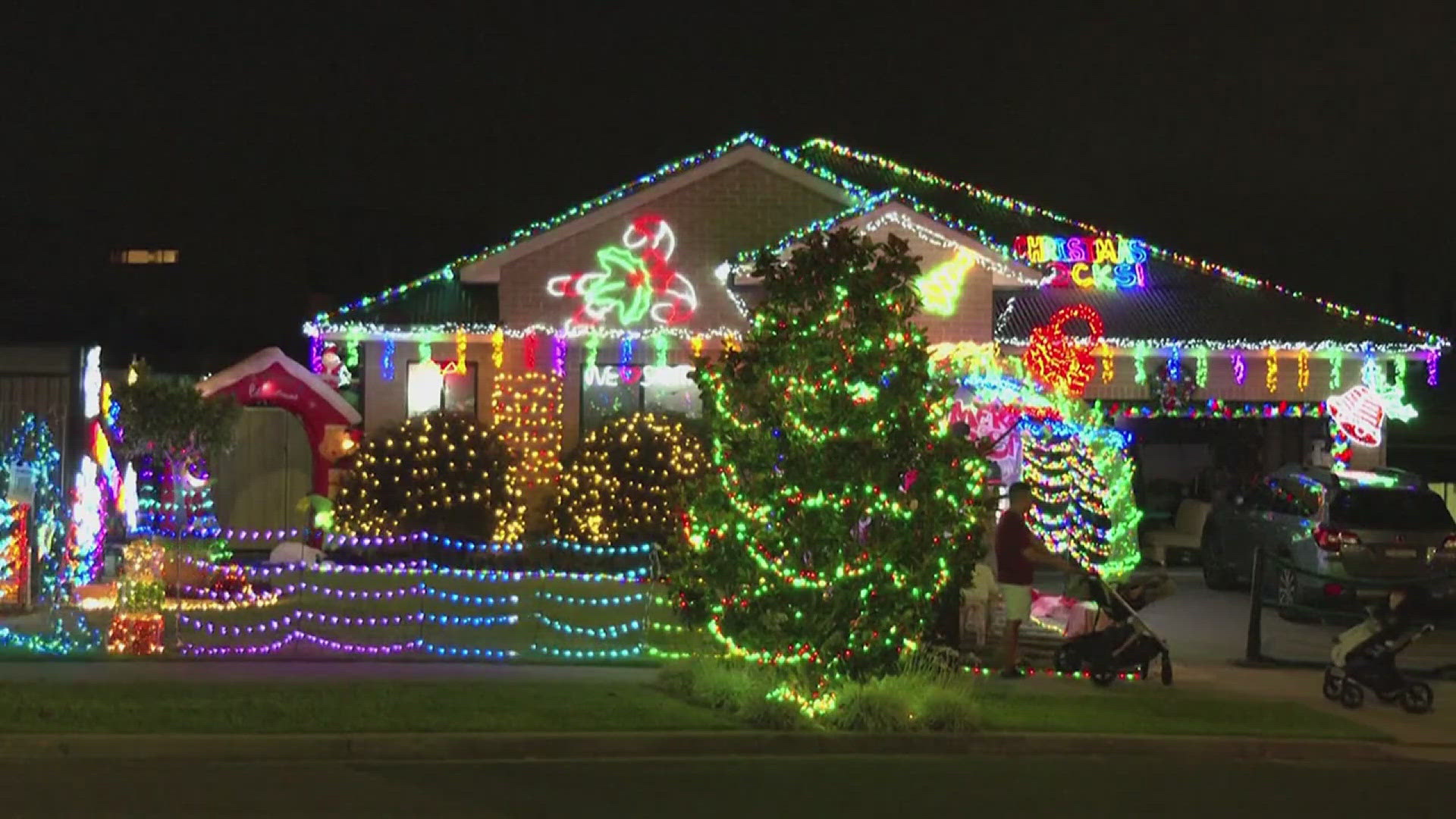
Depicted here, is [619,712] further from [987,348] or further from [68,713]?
[987,348]

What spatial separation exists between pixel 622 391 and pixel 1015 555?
1103cm

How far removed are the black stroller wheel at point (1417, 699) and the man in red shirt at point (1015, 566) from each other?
276 centimetres

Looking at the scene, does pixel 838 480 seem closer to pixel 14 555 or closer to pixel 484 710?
pixel 484 710

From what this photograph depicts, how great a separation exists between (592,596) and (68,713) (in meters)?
7.05

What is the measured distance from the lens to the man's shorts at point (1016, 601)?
47.0 feet

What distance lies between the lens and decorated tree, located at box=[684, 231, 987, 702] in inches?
468

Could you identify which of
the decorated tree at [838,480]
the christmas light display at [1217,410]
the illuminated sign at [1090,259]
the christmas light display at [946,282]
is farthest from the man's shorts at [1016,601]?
the illuminated sign at [1090,259]

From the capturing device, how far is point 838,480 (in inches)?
468

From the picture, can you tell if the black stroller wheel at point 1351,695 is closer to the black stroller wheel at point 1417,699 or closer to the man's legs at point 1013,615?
the black stroller wheel at point 1417,699

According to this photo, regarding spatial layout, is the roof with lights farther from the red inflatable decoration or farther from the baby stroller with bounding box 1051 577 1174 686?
the baby stroller with bounding box 1051 577 1174 686

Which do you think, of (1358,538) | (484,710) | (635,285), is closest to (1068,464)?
(1358,538)

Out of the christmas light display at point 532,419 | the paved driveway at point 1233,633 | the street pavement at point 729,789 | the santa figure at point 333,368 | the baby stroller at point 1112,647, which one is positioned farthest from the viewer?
the santa figure at point 333,368

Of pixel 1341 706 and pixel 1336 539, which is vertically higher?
pixel 1336 539

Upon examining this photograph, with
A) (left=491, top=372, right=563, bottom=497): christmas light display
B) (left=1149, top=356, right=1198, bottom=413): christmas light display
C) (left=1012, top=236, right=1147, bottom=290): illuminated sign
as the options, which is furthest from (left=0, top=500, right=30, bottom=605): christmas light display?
(left=1149, top=356, right=1198, bottom=413): christmas light display
